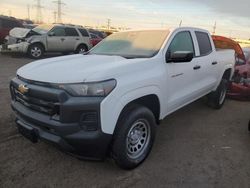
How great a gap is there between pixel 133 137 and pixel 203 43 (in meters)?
2.86

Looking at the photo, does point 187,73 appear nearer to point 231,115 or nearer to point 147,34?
point 147,34

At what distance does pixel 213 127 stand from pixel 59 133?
349 cm

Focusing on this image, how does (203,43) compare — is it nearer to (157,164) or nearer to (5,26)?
(157,164)

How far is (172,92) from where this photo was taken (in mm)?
4508

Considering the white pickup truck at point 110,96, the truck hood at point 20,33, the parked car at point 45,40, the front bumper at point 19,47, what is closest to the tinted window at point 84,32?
the parked car at point 45,40

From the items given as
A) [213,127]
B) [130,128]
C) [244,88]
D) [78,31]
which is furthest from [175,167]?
[78,31]

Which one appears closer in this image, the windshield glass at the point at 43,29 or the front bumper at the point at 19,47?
the front bumper at the point at 19,47

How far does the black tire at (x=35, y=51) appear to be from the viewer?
1496 cm

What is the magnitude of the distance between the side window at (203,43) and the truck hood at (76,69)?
210 centimetres

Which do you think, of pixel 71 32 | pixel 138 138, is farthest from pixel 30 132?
pixel 71 32

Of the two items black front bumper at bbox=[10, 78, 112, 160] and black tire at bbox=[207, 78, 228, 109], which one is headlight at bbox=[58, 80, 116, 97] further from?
black tire at bbox=[207, 78, 228, 109]

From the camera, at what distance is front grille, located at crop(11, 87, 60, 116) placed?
10.7 feet

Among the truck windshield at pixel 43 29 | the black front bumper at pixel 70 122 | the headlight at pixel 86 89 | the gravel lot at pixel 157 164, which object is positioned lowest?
the truck windshield at pixel 43 29

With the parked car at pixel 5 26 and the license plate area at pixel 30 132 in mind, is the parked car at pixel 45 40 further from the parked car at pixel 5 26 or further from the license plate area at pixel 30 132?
the license plate area at pixel 30 132
